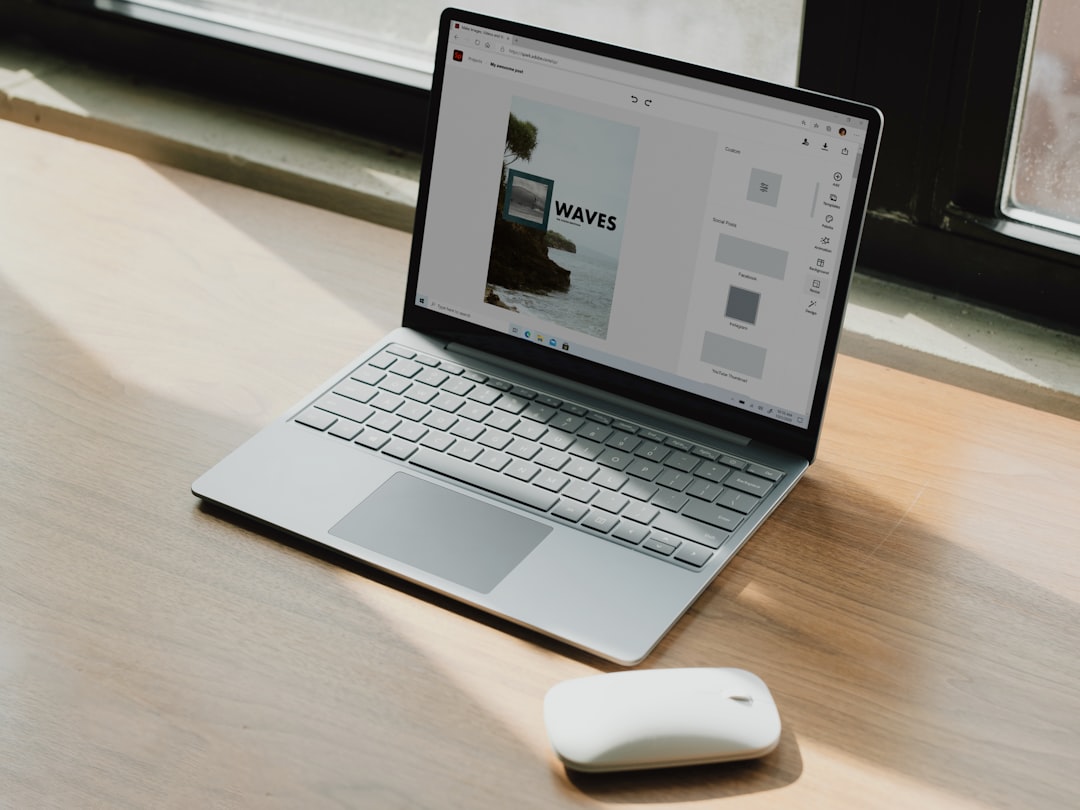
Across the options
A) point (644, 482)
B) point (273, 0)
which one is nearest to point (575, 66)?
point (644, 482)

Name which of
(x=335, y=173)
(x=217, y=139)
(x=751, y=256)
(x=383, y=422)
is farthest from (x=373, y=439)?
(x=217, y=139)

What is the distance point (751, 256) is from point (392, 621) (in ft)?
1.28

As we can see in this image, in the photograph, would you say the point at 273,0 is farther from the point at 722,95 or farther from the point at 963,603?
the point at 963,603

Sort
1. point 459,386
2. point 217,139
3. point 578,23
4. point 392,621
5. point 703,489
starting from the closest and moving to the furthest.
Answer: point 392,621, point 703,489, point 459,386, point 578,23, point 217,139

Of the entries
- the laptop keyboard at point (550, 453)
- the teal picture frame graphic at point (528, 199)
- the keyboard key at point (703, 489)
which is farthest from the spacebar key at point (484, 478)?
the teal picture frame graphic at point (528, 199)

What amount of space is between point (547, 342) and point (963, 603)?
39cm

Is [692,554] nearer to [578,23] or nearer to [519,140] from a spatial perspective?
[519,140]

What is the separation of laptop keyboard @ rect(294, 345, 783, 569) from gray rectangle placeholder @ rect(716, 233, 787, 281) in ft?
0.49

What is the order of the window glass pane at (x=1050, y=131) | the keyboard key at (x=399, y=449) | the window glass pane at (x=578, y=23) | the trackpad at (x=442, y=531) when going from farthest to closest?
the window glass pane at (x=578, y=23), the window glass pane at (x=1050, y=131), the keyboard key at (x=399, y=449), the trackpad at (x=442, y=531)

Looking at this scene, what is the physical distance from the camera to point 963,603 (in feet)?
2.93

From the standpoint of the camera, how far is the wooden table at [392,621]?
0.75 meters

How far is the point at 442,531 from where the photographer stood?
3.01 ft

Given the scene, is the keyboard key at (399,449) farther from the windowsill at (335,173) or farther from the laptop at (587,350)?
the windowsill at (335,173)

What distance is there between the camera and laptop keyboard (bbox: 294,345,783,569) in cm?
93
